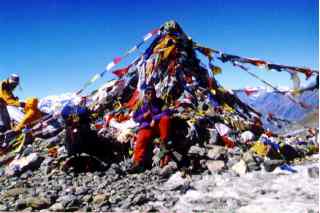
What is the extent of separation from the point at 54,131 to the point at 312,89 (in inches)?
301

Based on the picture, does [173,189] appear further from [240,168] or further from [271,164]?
[271,164]

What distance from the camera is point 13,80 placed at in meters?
14.1

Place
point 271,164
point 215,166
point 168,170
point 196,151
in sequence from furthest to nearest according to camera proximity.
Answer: point 196,151, point 215,166, point 168,170, point 271,164

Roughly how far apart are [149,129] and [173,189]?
230 cm

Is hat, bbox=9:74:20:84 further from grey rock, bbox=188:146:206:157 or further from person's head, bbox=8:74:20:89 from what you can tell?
grey rock, bbox=188:146:206:157

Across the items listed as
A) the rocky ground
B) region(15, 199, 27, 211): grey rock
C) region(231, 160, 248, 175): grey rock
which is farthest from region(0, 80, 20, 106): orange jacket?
region(231, 160, 248, 175): grey rock

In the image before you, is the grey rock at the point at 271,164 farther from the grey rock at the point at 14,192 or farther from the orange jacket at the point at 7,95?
the orange jacket at the point at 7,95

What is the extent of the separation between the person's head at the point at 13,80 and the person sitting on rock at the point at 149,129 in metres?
5.68

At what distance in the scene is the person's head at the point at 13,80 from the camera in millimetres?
14102

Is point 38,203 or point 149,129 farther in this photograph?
point 149,129

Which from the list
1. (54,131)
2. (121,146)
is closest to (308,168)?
(121,146)

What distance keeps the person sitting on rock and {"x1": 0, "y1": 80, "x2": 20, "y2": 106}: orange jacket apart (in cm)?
547

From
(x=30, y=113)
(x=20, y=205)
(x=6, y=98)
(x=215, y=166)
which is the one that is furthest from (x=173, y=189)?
(x=6, y=98)

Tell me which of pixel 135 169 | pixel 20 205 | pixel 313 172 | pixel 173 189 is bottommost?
pixel 20 205
